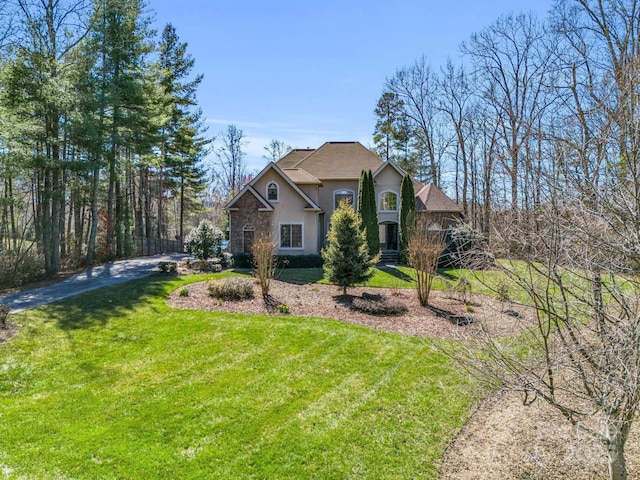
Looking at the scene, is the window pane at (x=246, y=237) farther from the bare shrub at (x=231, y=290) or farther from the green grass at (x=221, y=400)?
the green grass at (x=221, y=400)

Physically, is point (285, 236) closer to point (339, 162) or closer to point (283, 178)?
point (283, 178)

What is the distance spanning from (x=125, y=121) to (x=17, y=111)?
4680 mm

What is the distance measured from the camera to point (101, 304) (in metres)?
11.0

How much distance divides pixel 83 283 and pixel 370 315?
36.9 ft

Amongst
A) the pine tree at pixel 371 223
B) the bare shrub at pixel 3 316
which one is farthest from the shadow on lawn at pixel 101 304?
the pine tree at pixel 371 223

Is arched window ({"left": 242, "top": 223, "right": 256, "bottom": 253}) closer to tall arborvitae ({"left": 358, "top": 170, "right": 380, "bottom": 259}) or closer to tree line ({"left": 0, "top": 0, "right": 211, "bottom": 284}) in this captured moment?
tree line ({"left": 0, "top": 0, "right": 211, "bottom": 284})

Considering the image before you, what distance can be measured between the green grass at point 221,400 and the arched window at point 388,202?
1486 centimetres

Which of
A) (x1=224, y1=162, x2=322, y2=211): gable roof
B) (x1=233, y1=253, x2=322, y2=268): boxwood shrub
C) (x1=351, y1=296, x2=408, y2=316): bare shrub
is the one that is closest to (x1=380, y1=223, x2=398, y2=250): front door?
(x1=224, y1=162, x2=322, y2=211): gable roof

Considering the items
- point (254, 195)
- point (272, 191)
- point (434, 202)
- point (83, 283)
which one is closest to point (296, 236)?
point (272, 191)

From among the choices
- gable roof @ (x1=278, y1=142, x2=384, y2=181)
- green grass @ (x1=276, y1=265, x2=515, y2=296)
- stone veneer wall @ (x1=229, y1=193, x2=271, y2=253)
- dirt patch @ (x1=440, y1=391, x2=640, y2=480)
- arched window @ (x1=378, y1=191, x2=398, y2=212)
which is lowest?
dirt patch @ (x1=440, y1=391, x2=640, y2=480)

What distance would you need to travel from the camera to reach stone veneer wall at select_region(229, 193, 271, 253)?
66.8 ft

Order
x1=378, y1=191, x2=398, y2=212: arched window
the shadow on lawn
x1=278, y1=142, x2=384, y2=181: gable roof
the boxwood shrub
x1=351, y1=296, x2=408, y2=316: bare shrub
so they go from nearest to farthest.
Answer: the shadow on lawn < x1=351, y1=296, x2=408, y2=316: bare shrub < the boxwood shrub < x1=378, y1=191, x2=398, y2=212: arched window < x1=278, y1=142, x2=384, y2=181: gable roof

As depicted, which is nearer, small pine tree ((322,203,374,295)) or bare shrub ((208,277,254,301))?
bare shrub ((208,277,254,301))

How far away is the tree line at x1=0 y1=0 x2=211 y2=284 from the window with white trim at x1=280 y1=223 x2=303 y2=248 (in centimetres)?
802
